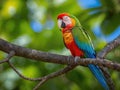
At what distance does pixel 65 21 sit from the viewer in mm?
2912

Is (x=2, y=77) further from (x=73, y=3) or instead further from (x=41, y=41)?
(x=73, y=3)

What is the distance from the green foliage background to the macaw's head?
1.87ft

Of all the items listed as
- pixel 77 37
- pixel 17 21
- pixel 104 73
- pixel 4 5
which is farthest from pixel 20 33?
pixel 104 73

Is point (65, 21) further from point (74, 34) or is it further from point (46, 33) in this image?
point (46, 33)

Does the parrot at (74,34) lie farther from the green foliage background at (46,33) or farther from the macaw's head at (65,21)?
the green foliage background at (46,33)

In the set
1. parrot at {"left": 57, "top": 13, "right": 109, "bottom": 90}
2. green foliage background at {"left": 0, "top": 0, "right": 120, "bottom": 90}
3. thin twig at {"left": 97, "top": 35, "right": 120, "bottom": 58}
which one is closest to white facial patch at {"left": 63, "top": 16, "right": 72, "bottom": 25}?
parrot at {"left": 57, "top": 13, "right": 109, "bottom": 90}

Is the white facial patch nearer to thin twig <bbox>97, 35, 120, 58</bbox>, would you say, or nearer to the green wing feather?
the green wing feather

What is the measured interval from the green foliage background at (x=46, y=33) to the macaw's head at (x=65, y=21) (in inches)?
22.5

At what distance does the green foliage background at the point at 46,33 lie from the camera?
11.5 feet

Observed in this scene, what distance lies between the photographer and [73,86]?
373 cm

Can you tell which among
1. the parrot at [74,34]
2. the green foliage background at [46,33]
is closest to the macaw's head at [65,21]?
the parrot at [74,34]

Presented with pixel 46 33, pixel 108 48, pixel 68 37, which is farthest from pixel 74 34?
pixel 46 33

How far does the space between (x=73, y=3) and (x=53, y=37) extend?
504 millimetres

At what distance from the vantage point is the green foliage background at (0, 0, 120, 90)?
352 cm
